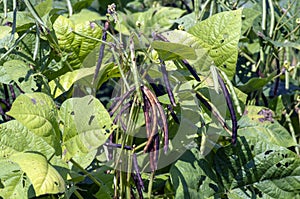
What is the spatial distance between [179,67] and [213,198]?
221 millimetres

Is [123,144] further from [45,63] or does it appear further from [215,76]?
[45,63]

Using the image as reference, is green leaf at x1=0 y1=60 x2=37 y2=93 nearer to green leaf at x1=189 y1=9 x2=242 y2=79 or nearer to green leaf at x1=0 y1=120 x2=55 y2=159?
green leaf at x1=0 y1=120 x2=55 y2=159

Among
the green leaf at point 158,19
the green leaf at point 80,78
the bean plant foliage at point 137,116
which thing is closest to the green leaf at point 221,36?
the bean plant foliage at point 137,116

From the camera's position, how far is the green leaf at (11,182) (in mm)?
671

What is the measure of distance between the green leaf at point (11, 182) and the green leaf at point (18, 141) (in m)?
0.03

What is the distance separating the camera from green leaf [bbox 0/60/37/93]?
852 mm

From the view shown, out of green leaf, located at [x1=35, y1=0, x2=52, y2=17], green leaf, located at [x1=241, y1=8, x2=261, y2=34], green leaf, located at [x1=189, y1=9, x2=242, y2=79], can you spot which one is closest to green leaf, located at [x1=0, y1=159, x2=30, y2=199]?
green leaf, located at [x1=189, y1=9, x2=242, y2=79]

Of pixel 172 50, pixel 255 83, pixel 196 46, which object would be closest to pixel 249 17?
pixel 255 83

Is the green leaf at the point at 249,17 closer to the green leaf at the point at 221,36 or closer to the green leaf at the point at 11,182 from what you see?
the green leaf at the point at 221,36

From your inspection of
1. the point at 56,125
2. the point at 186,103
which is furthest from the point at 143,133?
the point at 56,125

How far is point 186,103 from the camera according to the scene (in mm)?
835

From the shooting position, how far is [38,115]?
691 millimetres

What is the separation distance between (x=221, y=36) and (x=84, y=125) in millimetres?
254

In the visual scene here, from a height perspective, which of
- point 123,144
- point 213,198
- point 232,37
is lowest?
point 213,198
